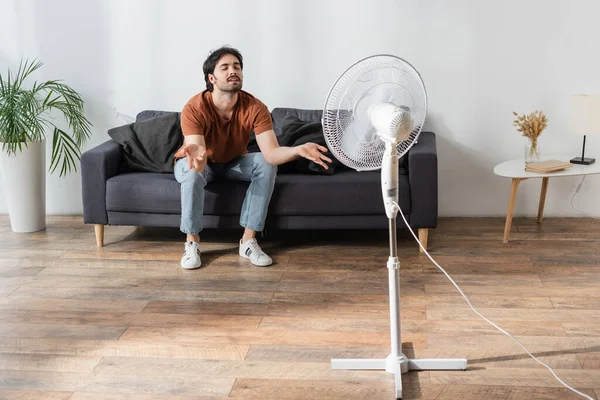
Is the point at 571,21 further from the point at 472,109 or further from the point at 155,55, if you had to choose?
the point at 155,55

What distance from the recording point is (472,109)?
435 centimetres

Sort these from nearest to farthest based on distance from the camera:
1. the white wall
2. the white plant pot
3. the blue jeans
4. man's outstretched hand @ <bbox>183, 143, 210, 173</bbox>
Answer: man's outstretched hand @ <bbox>183, 143, 210, 173</bbox>
the blue jeans
the white plant pot
the white wall

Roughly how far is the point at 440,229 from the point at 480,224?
9.9 inches

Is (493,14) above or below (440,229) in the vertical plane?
above

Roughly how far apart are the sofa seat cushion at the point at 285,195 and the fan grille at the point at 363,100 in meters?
1.22

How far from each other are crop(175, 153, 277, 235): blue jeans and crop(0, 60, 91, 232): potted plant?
0.85 m

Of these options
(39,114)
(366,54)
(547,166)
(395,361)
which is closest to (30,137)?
(39,114)

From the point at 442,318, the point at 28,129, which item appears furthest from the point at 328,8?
the point at 442,318

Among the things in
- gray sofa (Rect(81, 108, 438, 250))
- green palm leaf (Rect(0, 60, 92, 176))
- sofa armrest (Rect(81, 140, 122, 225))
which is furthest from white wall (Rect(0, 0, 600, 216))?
sofa armrest (Rect(81, 140, 122, 225))

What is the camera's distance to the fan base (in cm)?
247

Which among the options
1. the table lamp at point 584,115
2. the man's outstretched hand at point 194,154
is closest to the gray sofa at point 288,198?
the man's outstretched hand at point 194,154

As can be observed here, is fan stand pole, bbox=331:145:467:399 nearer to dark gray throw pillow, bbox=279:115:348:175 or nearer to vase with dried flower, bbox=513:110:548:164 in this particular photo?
dark gray throw pillow, bbox=279:115:348:175

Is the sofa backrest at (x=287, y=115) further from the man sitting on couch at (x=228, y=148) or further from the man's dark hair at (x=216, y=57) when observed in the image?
the man's dark hair at (x=216, y=57)

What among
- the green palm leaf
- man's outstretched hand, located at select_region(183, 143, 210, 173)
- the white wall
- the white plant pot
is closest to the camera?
man's outstretched hand, located at select_region(183, 143, 210, 173)
